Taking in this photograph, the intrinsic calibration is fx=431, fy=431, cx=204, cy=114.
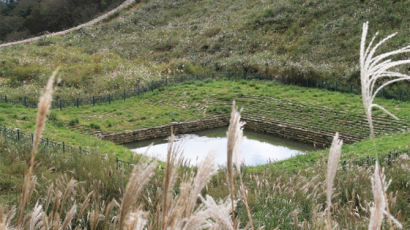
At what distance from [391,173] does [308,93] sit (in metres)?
10.5

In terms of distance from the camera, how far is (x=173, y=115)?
15.2 m

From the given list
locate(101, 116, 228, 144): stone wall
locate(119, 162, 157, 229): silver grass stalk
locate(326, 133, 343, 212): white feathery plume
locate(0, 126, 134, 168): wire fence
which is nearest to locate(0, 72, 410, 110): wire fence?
locate(101, 116, 228, 144): stone wall

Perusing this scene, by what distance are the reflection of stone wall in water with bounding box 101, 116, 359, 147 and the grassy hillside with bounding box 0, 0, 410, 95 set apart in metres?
4.72

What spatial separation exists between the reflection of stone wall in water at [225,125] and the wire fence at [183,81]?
11.0 ft

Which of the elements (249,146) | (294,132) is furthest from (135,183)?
(294,132)

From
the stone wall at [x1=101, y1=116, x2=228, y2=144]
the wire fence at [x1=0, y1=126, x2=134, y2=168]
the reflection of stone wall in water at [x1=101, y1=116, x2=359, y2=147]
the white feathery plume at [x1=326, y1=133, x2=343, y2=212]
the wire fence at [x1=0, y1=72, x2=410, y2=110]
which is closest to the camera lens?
the white feathery plume at [x1=326, y1=133, x2=343, y2=212]

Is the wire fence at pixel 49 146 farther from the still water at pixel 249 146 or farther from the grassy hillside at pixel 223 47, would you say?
the grassy hillside at pixel 223 47

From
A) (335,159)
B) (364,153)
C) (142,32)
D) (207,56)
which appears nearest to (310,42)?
(207,56)

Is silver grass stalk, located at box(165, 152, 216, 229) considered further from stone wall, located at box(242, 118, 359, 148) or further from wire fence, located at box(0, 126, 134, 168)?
stone wall, located at box(242, 118, 359, 148)

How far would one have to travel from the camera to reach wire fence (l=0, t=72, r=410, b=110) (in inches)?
622

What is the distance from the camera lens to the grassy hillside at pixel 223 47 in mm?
19703

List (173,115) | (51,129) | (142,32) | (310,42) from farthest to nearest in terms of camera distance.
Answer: (142,32), (310,42), (173,115), (51,129)

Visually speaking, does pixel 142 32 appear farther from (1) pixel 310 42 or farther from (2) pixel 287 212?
(2) pixel 287 212

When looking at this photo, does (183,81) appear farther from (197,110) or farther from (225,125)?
(225,125)
